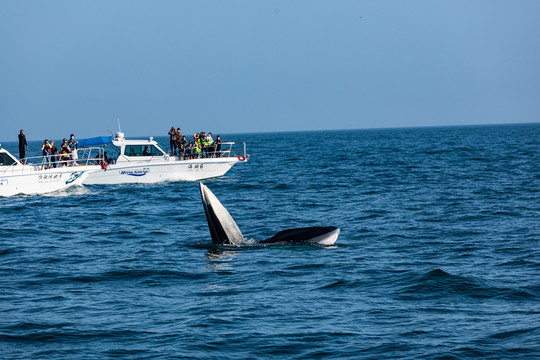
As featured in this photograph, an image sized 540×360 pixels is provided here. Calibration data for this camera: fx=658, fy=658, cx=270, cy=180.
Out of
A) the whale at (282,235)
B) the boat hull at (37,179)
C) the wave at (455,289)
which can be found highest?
the boat hull at (37,179)

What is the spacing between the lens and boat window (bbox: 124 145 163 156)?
3722 cm

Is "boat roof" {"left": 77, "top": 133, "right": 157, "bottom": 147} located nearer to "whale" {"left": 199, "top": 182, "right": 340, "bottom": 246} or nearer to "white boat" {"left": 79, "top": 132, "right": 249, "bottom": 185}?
"white boat" {"left": 79, "top": 132, "right": 249, "bottom": 185}

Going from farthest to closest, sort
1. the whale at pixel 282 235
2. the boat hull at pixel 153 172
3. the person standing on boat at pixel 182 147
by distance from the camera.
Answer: the person standing on boat at pixel 182 147 → the boat hull at pixel 153 172 → the whale at pixel 282 235

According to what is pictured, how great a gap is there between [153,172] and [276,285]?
25131mm

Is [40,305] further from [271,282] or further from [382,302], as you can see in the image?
[382,302]

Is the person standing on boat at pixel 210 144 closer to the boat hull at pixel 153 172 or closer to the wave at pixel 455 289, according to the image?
the boat hull at pixel 153 172

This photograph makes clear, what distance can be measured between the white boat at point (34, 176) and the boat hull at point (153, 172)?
2.23 metres

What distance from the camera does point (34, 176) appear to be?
3241 centimetres

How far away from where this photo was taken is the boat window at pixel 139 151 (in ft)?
122

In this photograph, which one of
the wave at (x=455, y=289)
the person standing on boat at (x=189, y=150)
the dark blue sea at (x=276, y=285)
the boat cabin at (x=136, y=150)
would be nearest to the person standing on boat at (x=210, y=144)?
the person standing on boat at (x=189, y=150)

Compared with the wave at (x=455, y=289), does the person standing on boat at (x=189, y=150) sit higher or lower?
higher

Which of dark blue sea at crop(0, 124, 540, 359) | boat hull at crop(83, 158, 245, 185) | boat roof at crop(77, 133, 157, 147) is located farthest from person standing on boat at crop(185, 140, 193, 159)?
dark blue sea at crop(0, 124, 540, 359)

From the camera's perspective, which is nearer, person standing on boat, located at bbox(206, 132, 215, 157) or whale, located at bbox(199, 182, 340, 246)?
whale, located at bbox(199, 182, 340, 246)

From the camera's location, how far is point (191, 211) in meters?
26.6
